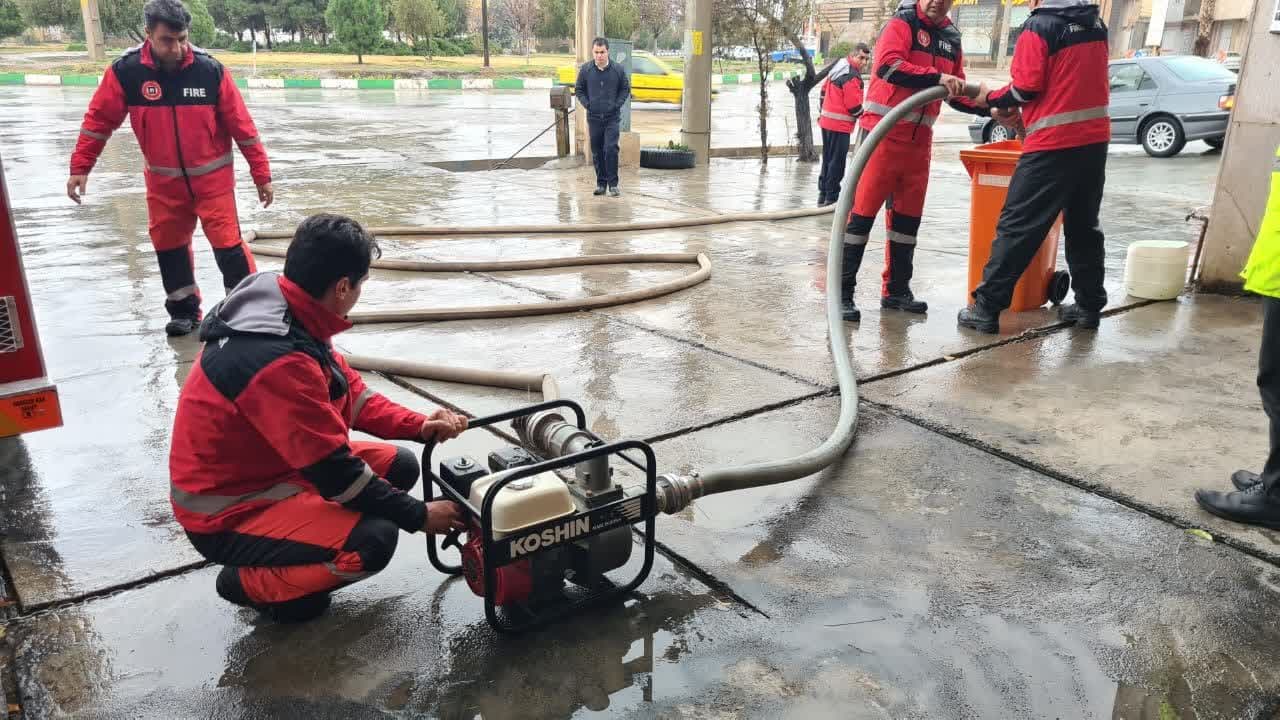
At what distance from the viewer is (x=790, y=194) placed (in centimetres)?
1076

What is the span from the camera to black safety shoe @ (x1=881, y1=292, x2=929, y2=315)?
220 inches

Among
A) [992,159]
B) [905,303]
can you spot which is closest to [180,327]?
[905,303]

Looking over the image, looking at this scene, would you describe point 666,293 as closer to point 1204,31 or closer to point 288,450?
point 288,450

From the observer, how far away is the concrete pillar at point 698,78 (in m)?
12.9

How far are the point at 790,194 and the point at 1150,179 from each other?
4732mm

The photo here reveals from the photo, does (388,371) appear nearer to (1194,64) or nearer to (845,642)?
(845,642)

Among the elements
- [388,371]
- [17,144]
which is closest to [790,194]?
[388,371]

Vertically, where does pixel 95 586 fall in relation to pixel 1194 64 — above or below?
below

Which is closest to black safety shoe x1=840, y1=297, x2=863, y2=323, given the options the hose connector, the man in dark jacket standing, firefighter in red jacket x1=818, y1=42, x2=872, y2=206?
the hose connector

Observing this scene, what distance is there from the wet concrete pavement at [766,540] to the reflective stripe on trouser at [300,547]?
0.17 metres

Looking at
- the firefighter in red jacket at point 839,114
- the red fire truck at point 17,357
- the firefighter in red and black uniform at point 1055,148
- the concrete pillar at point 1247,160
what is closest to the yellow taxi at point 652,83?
the firefighter in red jacket at point 839,114

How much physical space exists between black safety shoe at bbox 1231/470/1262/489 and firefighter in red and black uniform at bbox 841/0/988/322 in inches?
92.8

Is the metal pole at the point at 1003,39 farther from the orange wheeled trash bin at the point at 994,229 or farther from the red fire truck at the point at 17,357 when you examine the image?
the red fire truck at the point at 17,357

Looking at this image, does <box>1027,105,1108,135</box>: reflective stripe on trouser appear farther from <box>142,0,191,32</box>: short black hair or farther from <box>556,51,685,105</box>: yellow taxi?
<box>556,51,685,105</box>: yellow taxi
